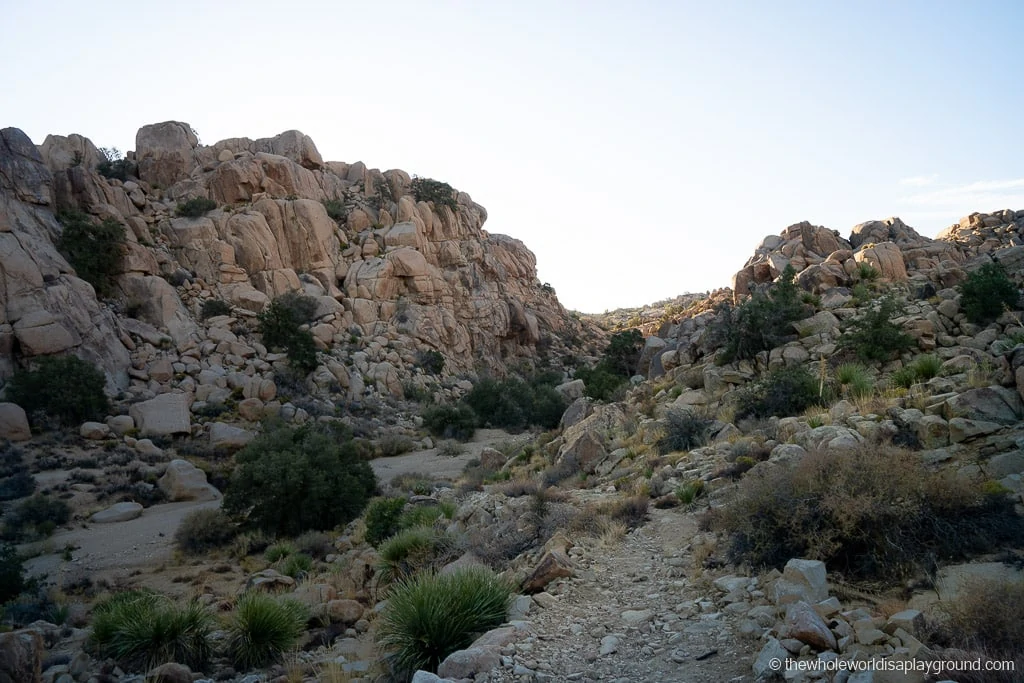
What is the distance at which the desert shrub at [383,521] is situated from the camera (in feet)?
51.6

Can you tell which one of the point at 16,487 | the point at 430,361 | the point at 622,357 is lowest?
the point at 16,487

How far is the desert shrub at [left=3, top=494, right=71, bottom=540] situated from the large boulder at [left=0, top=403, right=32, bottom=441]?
5.98 meters

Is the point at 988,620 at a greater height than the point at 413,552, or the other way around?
the point at 988,620

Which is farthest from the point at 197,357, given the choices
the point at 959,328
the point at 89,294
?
the point at 959,328

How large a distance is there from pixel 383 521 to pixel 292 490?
4.27 m

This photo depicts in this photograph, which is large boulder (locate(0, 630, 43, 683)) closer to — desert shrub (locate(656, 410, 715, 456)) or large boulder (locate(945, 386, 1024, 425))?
desert shrub (locate(656, 410, 715, 456))

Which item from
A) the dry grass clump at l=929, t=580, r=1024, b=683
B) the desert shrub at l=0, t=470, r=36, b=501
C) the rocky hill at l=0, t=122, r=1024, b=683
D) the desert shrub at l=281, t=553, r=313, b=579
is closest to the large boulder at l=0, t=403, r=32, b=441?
the rocky hill at l=0, t=122, r=1024, b=683

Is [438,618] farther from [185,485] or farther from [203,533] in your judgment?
[185,485]

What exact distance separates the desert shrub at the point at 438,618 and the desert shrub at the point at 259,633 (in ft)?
8.59

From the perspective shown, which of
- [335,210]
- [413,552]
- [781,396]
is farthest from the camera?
[335,210]

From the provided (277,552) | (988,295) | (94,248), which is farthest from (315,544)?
(94,248)

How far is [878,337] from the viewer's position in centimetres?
1585

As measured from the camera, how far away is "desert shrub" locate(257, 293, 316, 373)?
3762 cm

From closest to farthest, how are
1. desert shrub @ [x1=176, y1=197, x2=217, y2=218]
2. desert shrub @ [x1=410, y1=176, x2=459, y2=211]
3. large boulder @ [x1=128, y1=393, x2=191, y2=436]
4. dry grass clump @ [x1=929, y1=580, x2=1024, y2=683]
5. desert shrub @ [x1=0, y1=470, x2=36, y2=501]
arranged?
dry grass clump @ [x1=929, y1=580, x2=1024, y2=683] → desert shrub @ [x1=0, y1=470, x2=36, y2=501] → large boulder @ [x1=128, y1=393, x2=191, y2=436] → desert shrub @ [x1=176, y1=197, x2=217, y2=218] → desert shrub @ [x1=410, y1=176, x2=459, y2=211]
